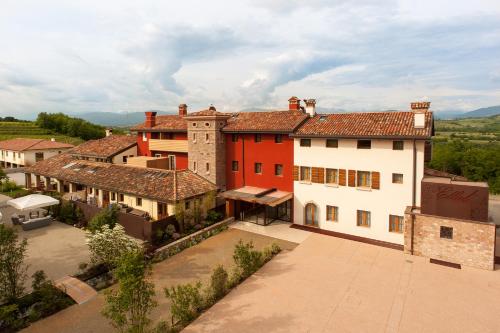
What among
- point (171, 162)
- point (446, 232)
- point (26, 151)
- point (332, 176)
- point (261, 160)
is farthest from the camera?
point (26, 151)

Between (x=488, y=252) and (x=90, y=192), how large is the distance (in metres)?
33.5

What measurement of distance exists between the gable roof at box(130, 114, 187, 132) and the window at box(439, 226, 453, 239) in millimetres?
25224

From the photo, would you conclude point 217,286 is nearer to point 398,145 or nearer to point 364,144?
point 364,144

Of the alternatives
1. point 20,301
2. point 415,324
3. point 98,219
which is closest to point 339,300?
point 415,324

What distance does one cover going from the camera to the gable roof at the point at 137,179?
82.6ft

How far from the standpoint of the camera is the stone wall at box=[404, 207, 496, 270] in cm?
1844

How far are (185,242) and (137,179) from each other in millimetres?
9126

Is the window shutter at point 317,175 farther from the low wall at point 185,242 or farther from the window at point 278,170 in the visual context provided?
the low wall at point 185,242

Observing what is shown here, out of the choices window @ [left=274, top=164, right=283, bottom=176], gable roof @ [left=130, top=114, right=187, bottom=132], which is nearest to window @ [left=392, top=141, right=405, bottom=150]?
window @ [left=274, top=164, right=283, bottom=176]

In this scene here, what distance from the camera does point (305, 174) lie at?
26.0 metres

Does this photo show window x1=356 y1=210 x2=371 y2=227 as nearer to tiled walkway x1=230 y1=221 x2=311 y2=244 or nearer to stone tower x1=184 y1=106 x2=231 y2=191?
tiled walkway x1=230 y1=221 x2=311 y2=244

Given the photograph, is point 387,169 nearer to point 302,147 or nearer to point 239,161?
point 302,147

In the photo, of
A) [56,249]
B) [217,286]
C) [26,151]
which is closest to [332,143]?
[217,286]

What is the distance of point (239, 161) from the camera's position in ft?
98.4
